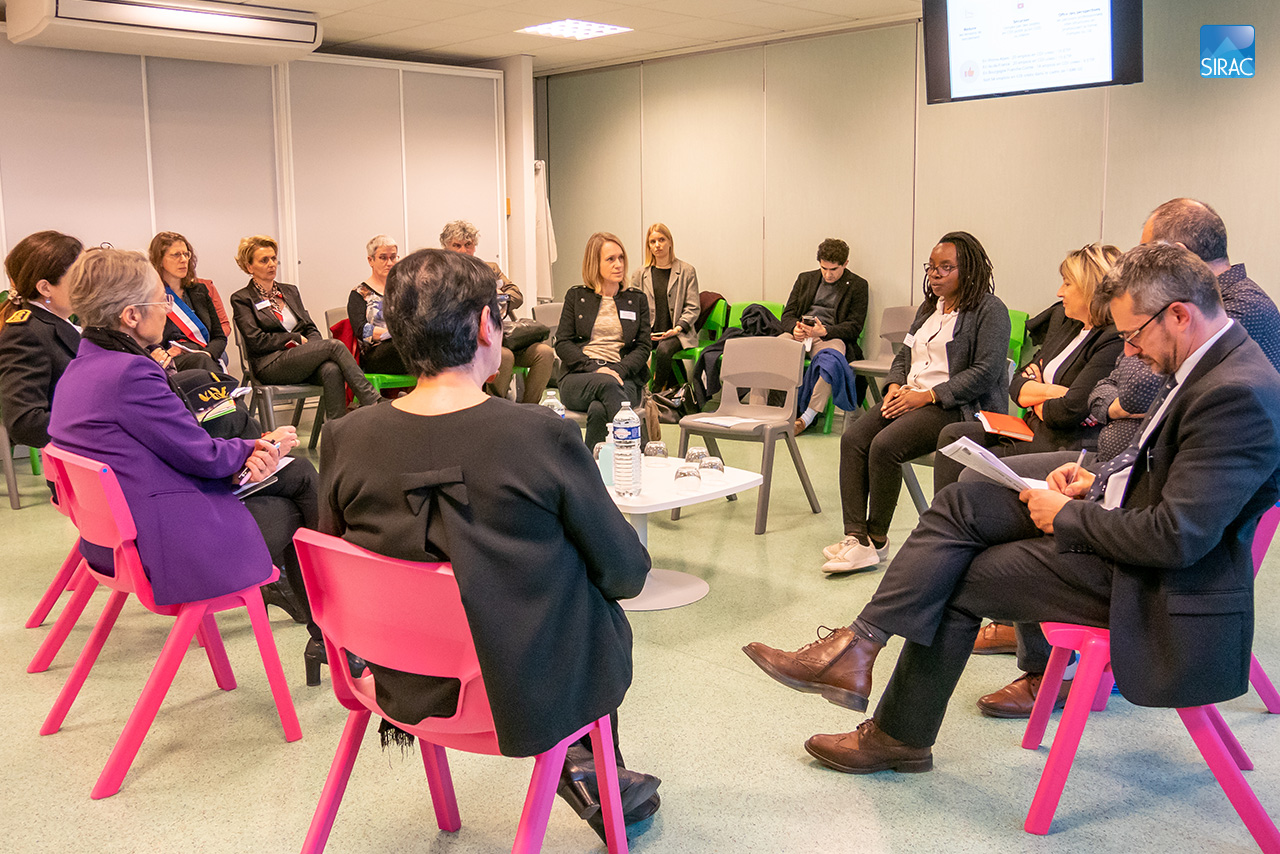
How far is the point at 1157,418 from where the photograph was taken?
7.43 ft

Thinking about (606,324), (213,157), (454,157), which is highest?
(454,157)

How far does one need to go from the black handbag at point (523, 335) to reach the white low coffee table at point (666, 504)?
9.08ft

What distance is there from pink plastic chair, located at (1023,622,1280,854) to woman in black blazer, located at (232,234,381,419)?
4.56m

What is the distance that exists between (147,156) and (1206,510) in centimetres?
711

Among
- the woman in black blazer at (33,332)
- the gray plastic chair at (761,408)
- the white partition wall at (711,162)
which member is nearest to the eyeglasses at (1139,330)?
the gray plastic chair at (761,408)

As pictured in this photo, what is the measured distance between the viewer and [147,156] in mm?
7273

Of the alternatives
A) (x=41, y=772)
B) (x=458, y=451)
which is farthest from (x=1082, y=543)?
(x=41, y=772)

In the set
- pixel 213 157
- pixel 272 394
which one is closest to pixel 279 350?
pixel 272 394

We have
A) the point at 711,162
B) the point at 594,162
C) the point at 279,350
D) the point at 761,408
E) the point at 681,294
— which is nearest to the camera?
the point at 761,408

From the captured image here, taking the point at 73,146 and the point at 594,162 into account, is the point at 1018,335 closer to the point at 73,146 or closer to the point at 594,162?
the point at 594,162

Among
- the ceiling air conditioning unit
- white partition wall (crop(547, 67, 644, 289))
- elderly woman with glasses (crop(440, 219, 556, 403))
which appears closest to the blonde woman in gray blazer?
elderly woman with glasses (crop(440, 219, 556, 403))

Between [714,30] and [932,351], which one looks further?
[714,30]

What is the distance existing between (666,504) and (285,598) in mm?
1310

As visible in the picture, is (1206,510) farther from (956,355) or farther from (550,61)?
(550,61)
